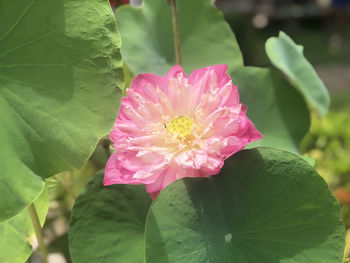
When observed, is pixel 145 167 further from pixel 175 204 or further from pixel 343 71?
pixel 343 71

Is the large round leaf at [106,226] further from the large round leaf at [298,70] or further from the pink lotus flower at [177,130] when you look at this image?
the large round leaf at [298,70]

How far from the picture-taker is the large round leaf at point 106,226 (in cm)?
42

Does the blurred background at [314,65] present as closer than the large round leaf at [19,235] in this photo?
No

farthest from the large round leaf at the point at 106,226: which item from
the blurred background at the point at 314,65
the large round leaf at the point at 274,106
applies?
the large round leaf at the point at 274,106

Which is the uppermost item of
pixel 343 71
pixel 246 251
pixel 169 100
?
pixel 169 100

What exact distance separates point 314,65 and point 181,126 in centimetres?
448

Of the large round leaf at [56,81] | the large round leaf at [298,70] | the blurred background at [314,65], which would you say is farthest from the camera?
the blurred background at [314,65]

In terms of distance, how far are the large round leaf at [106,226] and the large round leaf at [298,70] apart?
228mm

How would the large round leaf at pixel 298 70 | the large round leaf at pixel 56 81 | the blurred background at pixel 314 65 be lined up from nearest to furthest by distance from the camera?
Answer: the large round leaf at pixel 56 81 < the large round leaf at pixel 298 70 < the blurred background at pixel 314 65

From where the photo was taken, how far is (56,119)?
37 cm

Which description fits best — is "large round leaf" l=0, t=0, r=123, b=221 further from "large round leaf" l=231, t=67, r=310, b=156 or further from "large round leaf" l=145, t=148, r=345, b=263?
"large round leaf" l=231, t=67, r=310, b=156

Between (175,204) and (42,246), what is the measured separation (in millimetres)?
158

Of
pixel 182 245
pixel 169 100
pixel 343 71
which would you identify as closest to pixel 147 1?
pixel 169 100

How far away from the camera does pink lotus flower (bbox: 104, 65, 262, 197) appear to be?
37cm
